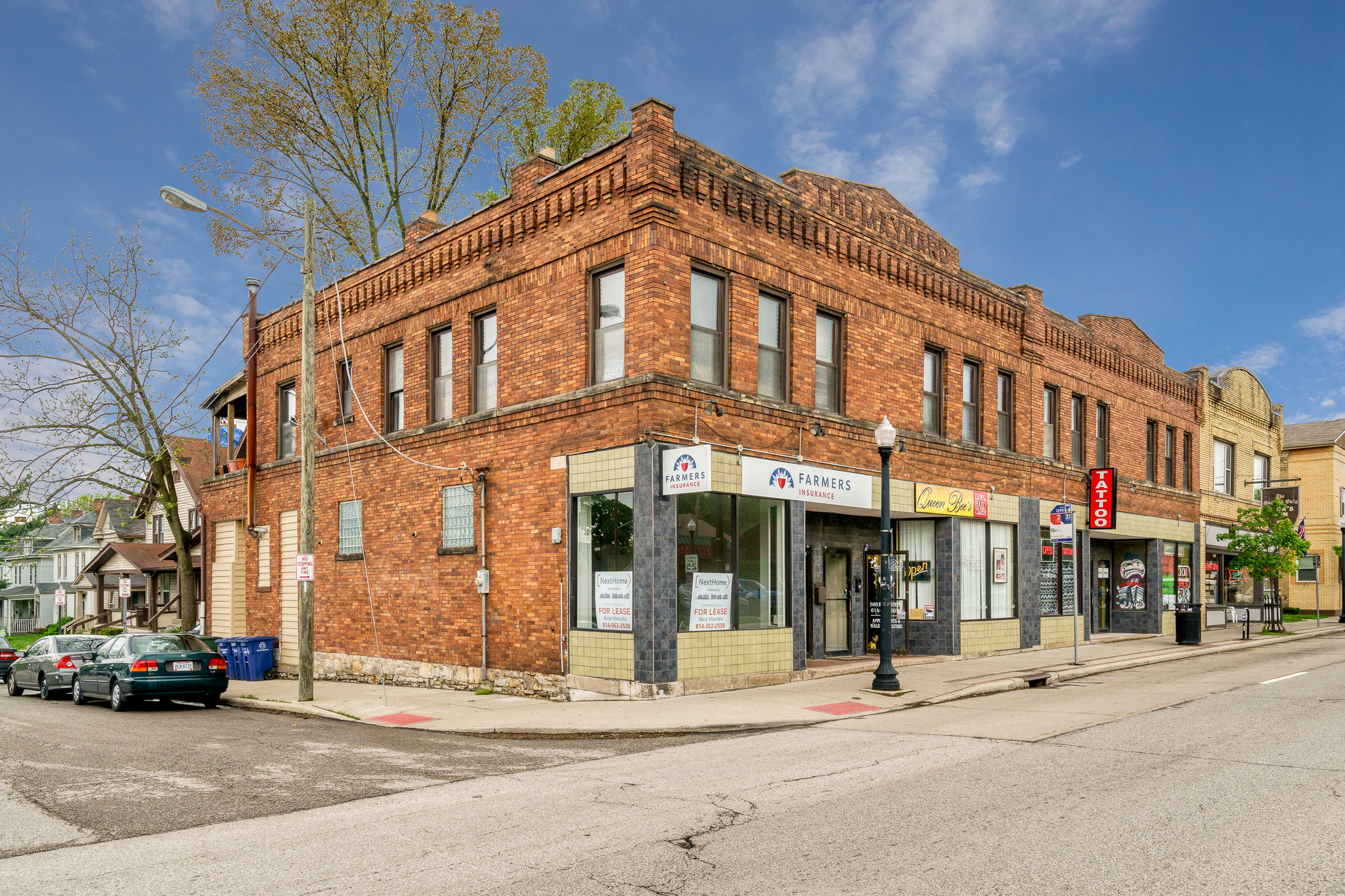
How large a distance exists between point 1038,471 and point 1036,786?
1655 cm

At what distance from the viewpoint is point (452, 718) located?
543 inches

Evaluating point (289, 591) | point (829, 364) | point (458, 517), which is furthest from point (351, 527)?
point (829, 364)

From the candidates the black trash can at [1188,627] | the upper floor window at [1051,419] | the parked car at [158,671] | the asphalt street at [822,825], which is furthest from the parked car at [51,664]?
the black trash can at [1188,627]

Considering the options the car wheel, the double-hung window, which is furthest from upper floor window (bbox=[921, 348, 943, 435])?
the car wheel

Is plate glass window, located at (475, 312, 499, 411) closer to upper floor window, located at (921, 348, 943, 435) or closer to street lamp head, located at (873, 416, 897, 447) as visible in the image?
street lamp head, located at (873, 416, 897, 447)

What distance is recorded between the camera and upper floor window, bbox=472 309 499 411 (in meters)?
17.8

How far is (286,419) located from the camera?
24.5 meters

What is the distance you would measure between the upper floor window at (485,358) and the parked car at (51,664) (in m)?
9.52

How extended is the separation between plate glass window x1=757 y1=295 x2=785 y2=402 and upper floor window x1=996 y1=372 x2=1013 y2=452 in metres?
7.86

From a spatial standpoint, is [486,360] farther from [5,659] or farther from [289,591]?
[5,659]

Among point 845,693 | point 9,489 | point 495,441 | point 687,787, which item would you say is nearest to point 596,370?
point 495,441

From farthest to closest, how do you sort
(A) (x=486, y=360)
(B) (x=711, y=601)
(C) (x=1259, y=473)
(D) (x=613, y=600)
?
(C) (x=1259, y=473) → (A) (x=486, y=360) → (B) (x=711, y=601) → (D) (x=613, y=600)

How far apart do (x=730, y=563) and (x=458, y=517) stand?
18.7 ft

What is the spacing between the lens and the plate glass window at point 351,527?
20.9 metres
